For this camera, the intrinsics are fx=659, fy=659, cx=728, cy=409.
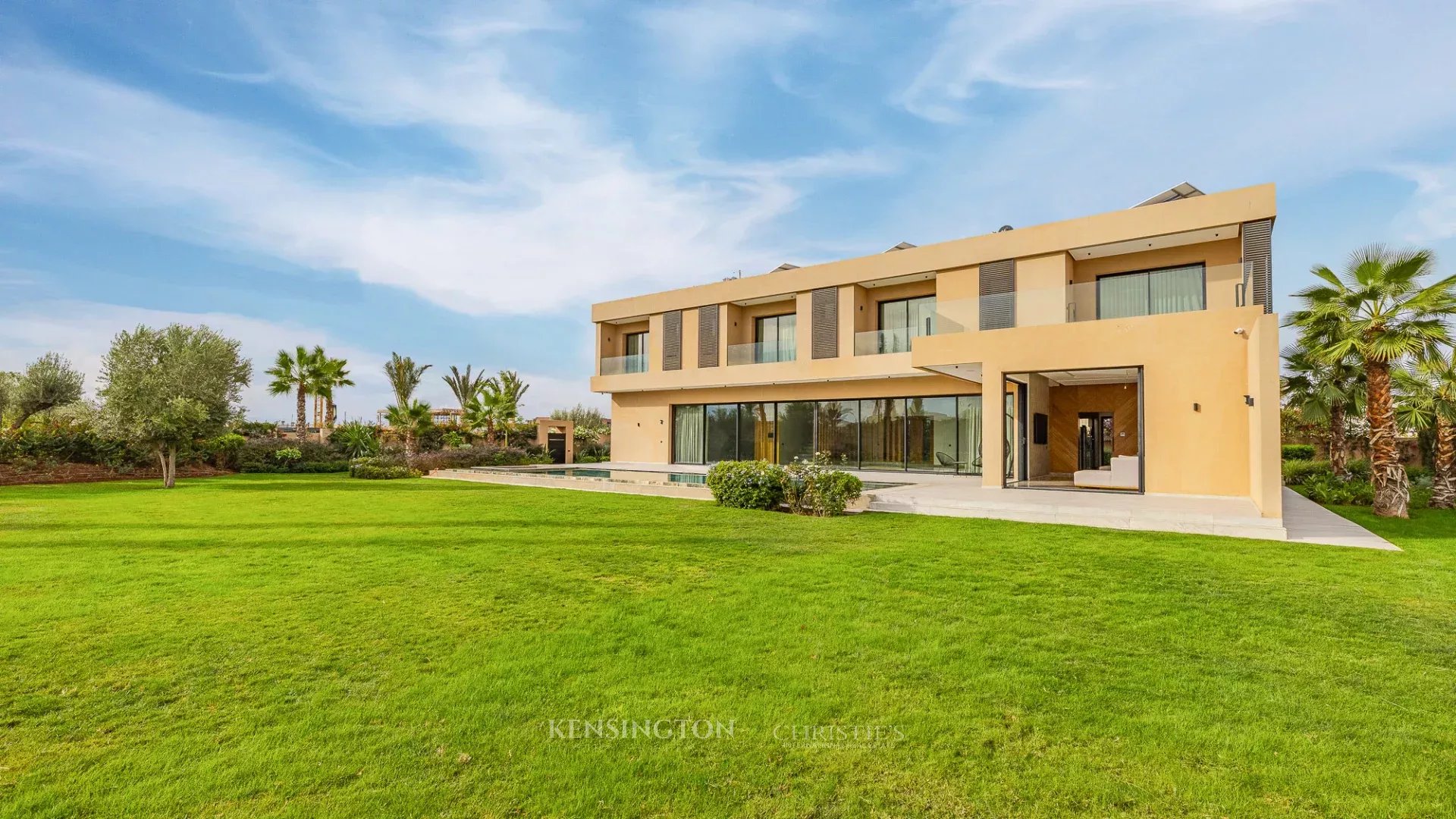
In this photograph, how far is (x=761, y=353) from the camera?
74.6 feet

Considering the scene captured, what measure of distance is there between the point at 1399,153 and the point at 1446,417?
7.50 m

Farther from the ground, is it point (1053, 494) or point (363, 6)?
point (363, 6)

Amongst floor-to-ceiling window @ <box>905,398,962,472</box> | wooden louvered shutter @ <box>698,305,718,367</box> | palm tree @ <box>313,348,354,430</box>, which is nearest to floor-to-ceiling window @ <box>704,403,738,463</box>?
wooden louvered shutter @ <box>698,305,718,367</box>

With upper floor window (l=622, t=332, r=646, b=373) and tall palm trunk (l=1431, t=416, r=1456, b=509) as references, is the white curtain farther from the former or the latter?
upper floor window (l=622, t=332, r=646, b=373)

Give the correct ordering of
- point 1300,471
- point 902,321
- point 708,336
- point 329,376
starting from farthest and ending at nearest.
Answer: point 329,376, point 708,336, point 902,321, point 1300,471

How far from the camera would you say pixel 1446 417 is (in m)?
13.8

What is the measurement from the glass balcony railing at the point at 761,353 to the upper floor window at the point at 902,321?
10.6 feet

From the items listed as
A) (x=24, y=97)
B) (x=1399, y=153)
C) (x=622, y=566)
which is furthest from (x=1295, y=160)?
(x=24, y=97)

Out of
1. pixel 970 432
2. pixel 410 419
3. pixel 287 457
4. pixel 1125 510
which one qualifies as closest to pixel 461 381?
pixel 410 419

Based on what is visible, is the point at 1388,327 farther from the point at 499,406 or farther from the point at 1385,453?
the point at 499,406

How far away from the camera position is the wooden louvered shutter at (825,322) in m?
20.9

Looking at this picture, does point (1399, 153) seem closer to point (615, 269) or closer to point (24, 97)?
point (615, 269)

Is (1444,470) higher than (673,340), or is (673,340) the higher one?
(673,340)

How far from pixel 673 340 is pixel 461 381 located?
742 inches
